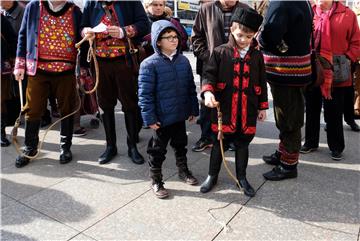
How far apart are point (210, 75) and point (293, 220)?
1.33m

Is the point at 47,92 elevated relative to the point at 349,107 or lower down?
elevated

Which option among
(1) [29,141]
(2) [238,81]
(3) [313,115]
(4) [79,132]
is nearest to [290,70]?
(2) [238,81]

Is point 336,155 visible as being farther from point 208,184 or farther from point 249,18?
point 249,18

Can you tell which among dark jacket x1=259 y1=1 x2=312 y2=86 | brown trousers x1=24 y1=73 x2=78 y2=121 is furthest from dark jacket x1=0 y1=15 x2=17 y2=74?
dark jacket x1=259 y1=1 x2=312 y2=86

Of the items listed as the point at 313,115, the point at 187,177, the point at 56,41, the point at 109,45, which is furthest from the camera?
the point at 313,115

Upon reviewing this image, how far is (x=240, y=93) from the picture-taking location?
2.81 metres

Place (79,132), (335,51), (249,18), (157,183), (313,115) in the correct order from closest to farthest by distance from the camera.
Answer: (249,18)
(157,183)
(335,51)
(313,115)
(79,132)

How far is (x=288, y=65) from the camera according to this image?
3.01m

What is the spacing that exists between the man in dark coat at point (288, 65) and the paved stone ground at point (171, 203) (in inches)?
12.8

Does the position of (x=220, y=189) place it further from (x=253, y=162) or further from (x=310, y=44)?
(x=310, y=44)

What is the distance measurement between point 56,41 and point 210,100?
77.2 inches

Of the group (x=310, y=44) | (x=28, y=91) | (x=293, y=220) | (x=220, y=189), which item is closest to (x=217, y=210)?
(x=220, y=189)

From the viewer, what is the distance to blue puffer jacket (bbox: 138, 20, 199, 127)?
9.49ft

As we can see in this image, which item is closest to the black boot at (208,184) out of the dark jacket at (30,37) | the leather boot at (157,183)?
the leather boot at (157,183)
